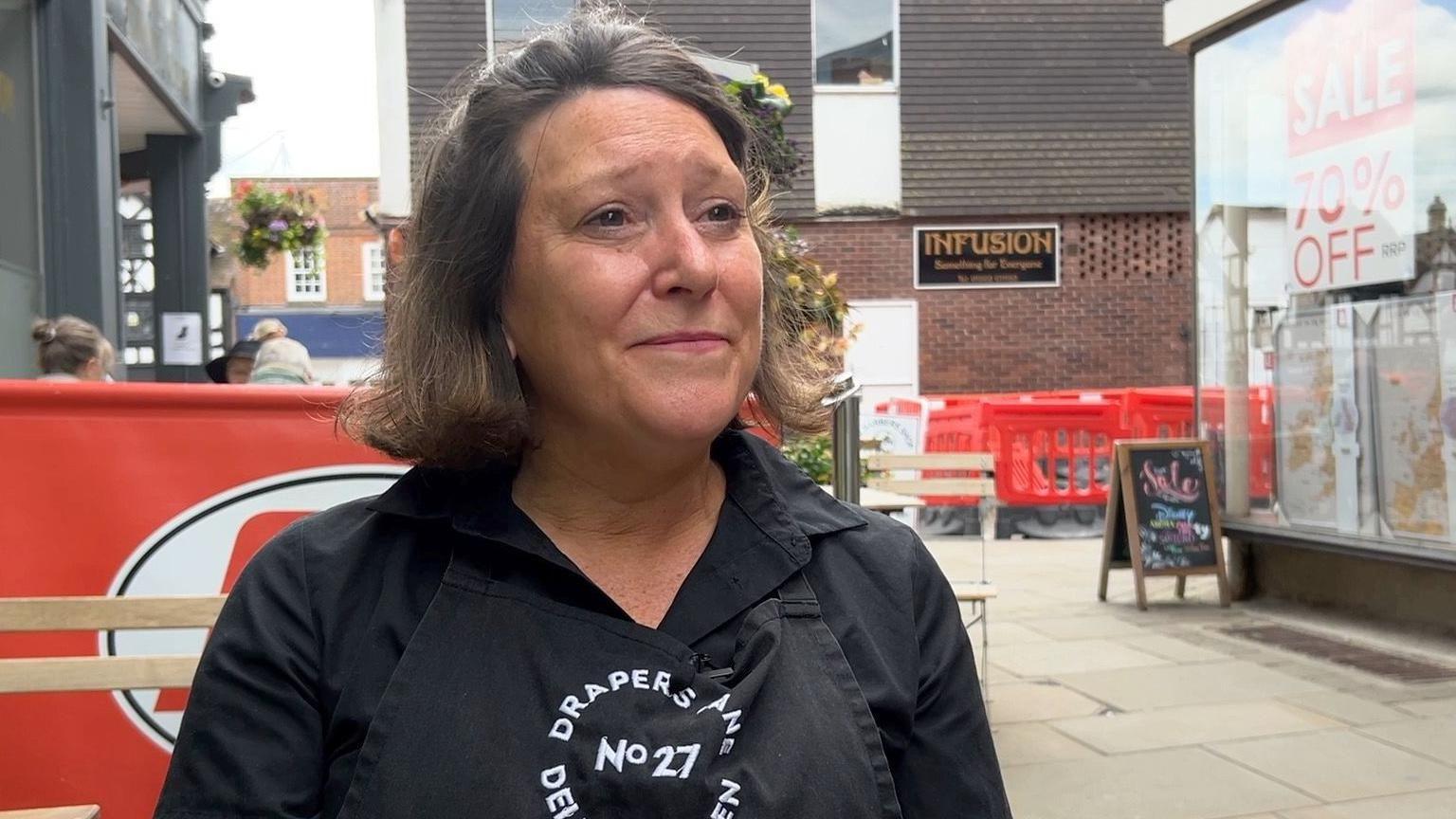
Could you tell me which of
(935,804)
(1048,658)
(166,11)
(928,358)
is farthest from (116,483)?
(928,358)

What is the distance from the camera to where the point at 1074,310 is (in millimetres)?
16812

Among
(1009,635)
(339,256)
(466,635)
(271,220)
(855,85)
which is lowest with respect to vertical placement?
(1009,635)

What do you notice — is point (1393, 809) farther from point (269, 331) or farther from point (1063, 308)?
point (1063, 308)

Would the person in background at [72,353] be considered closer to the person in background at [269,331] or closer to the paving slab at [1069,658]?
the person in background at [269,331]

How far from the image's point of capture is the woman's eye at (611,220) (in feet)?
4.97

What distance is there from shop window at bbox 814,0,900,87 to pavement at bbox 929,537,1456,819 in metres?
10.4

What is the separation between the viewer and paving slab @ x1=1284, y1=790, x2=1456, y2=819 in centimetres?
394

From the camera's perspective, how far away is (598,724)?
137 cm

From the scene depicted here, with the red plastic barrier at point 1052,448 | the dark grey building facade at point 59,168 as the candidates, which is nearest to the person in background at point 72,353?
the dark grey building facade at point 59,168

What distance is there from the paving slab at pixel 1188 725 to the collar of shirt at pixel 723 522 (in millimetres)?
3466

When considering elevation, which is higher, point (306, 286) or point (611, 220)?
point (306, 286)

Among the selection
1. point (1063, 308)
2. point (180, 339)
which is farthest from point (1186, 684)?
point (1063, 308)

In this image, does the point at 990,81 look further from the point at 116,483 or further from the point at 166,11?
the point at 116,483

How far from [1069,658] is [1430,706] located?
63.5 inches
